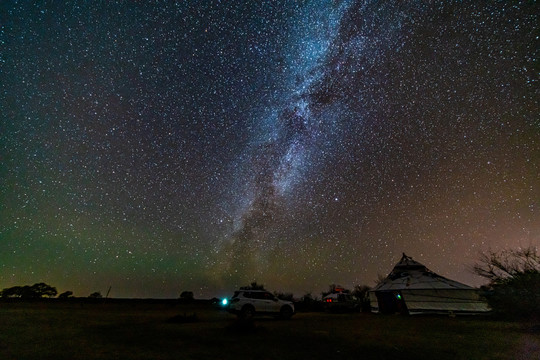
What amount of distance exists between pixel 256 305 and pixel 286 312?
2243mm

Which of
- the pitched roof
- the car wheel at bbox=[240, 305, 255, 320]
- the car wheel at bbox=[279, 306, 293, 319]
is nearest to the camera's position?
the car wheel at bbox=[240, 305, 255, 320]

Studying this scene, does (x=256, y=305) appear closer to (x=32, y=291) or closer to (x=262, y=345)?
(x=262, y=345)

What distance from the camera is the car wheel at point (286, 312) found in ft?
63.1

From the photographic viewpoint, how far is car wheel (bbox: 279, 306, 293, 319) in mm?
19234

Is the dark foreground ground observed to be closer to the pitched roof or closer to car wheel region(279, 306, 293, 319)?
car wheel region(279, 306, 293, 319)

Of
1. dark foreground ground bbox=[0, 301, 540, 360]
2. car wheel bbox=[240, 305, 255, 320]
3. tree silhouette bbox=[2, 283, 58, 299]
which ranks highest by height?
tree silhouette bbox=[2, 283, 58, 299]

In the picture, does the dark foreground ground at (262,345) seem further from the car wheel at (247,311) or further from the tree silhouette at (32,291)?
the tree silhouette at (32,291)

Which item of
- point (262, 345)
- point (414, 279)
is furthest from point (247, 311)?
point (414, 279)

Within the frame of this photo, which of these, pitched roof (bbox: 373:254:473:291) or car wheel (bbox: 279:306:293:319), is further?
pitched roof (bbox: 373:254:473:291)

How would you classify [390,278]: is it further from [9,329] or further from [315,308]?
[9,329]

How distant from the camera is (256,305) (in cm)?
1859

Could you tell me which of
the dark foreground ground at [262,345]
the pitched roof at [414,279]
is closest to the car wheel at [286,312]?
the dark foreground ground at [262,345]

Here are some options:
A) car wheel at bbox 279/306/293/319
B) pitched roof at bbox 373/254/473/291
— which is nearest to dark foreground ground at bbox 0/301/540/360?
car wheel at bbox 279/306/293/319

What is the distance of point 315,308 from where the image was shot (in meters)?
34.4
